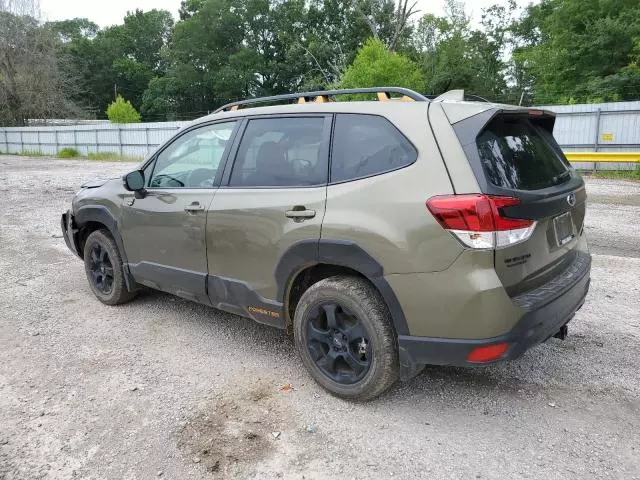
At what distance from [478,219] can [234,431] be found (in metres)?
1.74

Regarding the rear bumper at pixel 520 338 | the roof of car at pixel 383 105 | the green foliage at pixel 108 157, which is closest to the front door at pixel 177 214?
the roof of car at pixel 383 105

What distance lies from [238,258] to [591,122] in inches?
647

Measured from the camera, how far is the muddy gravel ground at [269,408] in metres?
2.55

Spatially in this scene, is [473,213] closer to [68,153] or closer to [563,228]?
[563,228]

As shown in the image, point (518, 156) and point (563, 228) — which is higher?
point (518, 156)

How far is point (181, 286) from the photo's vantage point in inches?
156

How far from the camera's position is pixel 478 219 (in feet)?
8.13

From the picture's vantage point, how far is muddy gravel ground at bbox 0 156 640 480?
2.55 m

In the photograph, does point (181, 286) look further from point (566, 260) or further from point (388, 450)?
point (566, 260)

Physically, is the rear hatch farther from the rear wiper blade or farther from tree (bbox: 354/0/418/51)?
tree (bbox: 354/0/418/51)

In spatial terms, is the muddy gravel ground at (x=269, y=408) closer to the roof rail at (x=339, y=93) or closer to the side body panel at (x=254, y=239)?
the side body panel at (x=254, y=239)

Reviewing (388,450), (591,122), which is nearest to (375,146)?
(388,450)

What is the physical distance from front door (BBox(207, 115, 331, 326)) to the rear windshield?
0.95m

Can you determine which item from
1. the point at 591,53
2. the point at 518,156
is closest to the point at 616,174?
the point at 518,156
